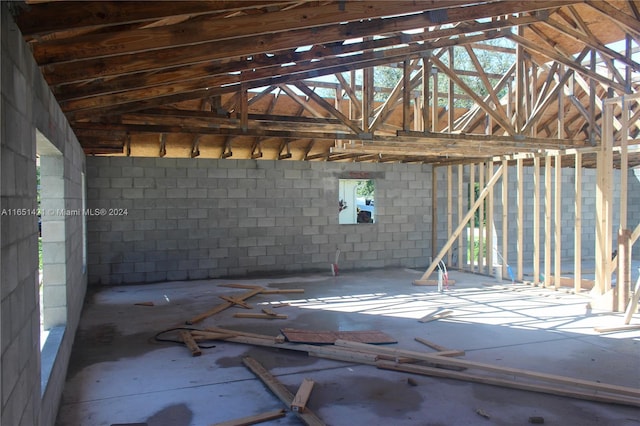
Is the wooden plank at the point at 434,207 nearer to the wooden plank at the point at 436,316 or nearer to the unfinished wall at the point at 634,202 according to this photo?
the wooden plank at the point at 436,316

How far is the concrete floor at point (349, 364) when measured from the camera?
12.7 feet

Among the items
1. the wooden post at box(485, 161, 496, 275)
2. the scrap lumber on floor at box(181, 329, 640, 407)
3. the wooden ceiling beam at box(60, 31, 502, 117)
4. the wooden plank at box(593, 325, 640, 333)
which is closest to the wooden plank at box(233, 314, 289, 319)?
the scrap lumber on floor at box(181, 329, 640, 407)

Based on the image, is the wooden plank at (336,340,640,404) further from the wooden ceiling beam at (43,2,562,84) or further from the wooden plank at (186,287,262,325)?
the wooden ceiling beam at (43,2,562,84)

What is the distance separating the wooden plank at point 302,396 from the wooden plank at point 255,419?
10 centimetres

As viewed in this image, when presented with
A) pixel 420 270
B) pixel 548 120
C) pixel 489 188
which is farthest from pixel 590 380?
pixel 548 120

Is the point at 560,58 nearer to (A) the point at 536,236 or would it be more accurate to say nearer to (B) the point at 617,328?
(A) the point at 536,236

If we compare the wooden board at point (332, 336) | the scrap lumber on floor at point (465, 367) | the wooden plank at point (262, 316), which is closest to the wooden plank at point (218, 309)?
the wooden plank at point (262, 316)

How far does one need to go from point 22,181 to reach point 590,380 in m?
4.63

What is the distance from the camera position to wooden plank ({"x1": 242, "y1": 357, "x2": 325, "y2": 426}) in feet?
12.0

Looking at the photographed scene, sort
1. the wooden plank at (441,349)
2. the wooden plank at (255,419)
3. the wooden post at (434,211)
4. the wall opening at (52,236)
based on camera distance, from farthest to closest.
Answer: the wooden post at (434,211) → the wooden plank at (441,349) → the wall opening at (52,236) → the wooden plank at (255,419)

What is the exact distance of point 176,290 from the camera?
8.99 meters

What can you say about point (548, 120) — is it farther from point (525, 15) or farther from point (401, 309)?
point (401, 309)

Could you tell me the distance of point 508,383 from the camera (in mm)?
4383

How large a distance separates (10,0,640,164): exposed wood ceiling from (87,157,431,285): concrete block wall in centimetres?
91
